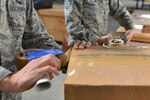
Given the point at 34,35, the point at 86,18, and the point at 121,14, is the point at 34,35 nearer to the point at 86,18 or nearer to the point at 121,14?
the point at 86,18

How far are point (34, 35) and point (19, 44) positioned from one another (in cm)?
12

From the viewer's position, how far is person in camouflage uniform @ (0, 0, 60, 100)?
2.06 ft

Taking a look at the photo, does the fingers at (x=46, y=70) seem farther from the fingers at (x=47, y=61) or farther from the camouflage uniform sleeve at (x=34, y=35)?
the camouflage uniform sleeve at (x=34, y=35)

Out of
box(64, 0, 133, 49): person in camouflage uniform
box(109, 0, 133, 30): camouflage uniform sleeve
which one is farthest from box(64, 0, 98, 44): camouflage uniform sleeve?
box(109, 0, 133, 30): camouflage uniform sleeve

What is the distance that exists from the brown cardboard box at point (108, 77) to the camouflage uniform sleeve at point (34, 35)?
0.20m

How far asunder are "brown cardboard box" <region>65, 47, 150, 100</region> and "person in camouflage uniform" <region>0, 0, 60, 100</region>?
71 millimetres

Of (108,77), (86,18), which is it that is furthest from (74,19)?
(108,77)

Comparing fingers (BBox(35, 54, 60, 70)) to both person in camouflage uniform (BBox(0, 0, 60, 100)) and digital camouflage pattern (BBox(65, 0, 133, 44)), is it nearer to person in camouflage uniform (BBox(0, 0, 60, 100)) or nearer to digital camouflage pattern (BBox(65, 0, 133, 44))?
person in camouflage uniform (BBox(0, 0, 60, 100))

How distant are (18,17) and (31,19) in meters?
0.12

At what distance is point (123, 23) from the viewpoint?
184cm

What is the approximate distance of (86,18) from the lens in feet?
5.05

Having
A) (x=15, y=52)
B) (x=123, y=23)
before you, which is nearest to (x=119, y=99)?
(x=15, y=52)

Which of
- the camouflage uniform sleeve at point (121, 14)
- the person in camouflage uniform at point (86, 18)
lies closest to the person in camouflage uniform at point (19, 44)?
the person in camouflage uniform at point (86, 18)

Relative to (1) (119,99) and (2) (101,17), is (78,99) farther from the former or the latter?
(2) (101,17)
